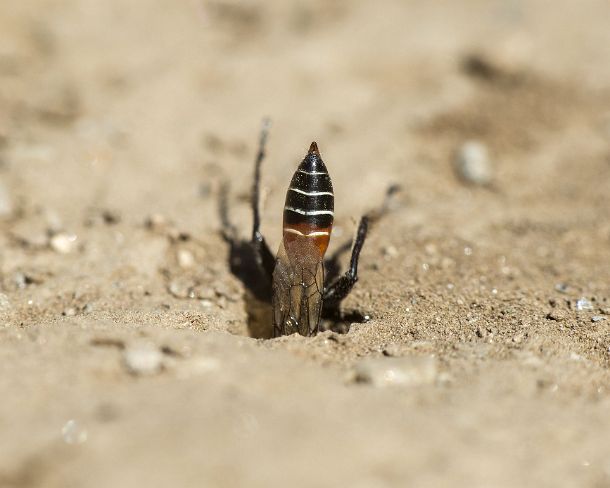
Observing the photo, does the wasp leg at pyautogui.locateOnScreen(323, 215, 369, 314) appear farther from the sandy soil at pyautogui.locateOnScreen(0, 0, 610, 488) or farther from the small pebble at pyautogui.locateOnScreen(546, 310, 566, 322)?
the small pebble at pyautogui.locateOnScreen(546, 310, 566, 322)

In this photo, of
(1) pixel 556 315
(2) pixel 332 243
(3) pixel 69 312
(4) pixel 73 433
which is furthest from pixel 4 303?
(1) pixel 556 315

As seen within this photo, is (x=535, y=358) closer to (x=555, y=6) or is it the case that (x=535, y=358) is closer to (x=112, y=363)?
(x=112, y=363)

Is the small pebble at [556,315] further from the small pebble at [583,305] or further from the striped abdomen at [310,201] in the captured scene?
the striped abdomen at [310,201]

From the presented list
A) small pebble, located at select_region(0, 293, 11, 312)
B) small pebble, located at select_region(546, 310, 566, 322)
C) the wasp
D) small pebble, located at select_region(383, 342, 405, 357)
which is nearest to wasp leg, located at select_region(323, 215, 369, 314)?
the wasp

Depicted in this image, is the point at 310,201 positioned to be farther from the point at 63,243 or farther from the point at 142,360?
the point at 63,243

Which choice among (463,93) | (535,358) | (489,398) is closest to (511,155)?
(463,93)
